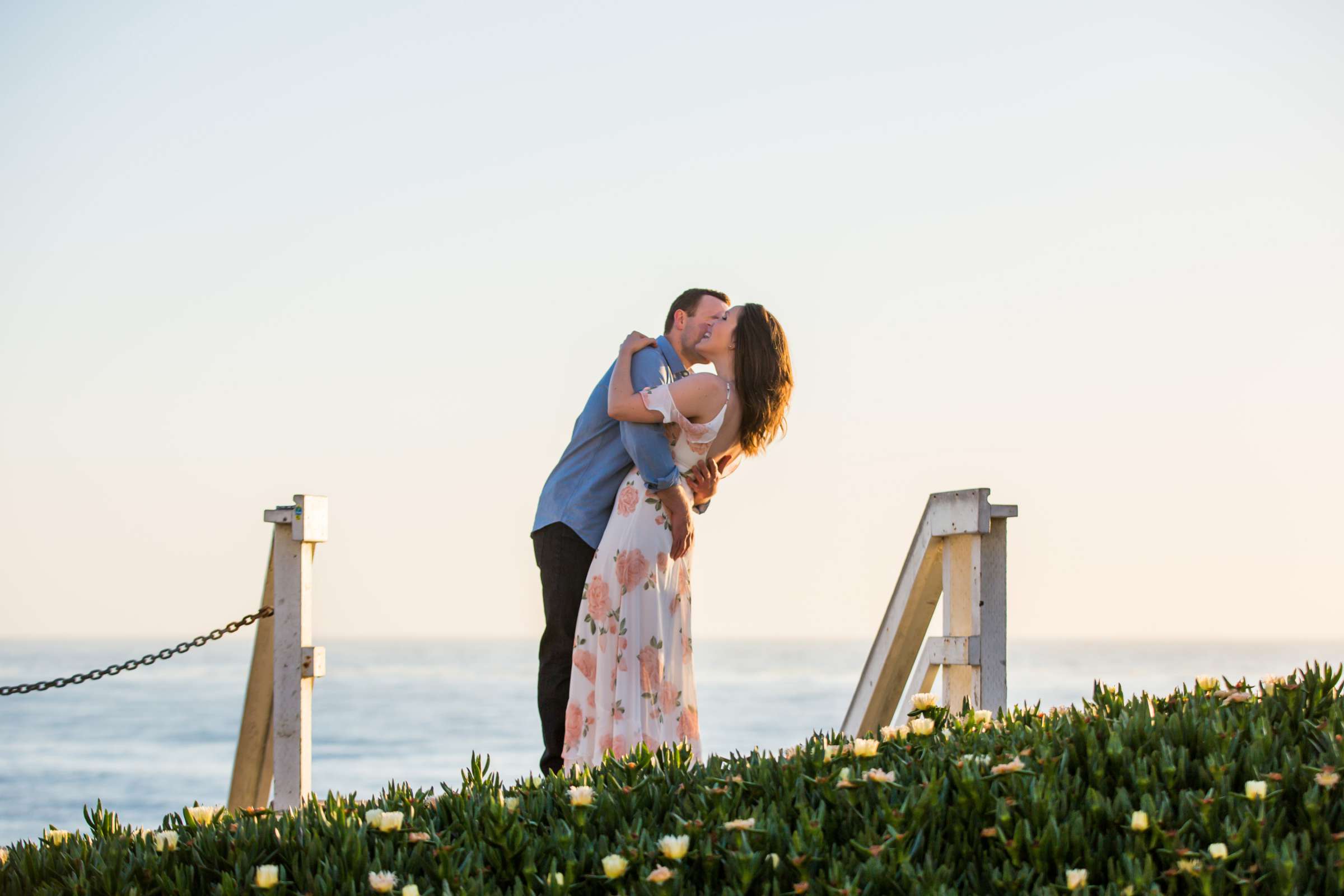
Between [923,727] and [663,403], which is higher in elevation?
[663,403]

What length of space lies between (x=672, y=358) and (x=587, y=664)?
1.23 metres

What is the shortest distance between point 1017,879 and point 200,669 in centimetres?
4410

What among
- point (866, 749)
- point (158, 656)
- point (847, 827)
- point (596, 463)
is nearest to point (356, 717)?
point (158, 656)

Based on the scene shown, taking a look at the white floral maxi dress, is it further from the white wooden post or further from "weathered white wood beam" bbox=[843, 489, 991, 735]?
the white wooden post

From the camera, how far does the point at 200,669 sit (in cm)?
→ 4238

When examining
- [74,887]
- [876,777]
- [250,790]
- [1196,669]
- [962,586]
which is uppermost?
[962,586]

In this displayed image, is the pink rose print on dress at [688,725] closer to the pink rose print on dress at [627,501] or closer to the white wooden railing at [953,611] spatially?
the white wooden railing at [953,611]

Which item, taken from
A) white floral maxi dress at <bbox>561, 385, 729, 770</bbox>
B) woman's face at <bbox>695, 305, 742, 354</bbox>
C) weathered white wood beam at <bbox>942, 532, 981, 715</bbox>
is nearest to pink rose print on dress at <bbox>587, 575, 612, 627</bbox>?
white floral maxi dress at <bbox>561, 385, 729, 770</bbox>

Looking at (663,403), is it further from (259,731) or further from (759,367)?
(259,731)

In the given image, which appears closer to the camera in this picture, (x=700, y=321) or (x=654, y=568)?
(x=654, y=568)

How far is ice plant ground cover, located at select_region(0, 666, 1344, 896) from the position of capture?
2152mm

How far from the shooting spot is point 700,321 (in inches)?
195

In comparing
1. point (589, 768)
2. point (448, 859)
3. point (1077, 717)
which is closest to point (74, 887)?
point (448, 859)

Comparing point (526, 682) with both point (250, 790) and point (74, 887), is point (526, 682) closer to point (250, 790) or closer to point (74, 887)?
point (250, 790)
